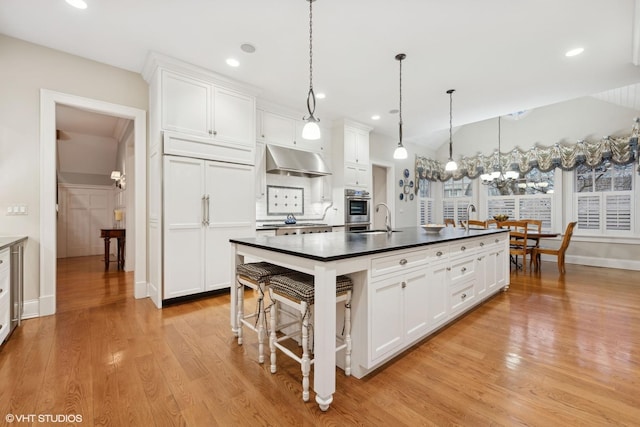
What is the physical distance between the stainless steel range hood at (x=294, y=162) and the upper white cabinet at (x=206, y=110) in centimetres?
56

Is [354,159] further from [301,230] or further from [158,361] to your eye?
[158,361]

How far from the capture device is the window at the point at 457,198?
767 cm

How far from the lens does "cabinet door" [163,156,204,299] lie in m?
3.21

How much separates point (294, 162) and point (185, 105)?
1.77m

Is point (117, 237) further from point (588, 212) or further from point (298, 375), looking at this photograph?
point (588, 212)

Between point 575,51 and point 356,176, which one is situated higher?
point 575,51

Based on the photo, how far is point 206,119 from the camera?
11.5 ft

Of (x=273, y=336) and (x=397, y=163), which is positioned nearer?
(x=273, y=336)

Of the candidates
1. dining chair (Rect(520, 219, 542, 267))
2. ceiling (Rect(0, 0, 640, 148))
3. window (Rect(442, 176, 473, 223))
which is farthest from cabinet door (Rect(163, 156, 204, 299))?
window (Rect(442, 176, 473, 223))

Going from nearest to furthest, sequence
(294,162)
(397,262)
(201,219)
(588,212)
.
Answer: (397,262) → (201,219) → (294,162) → (588,212)

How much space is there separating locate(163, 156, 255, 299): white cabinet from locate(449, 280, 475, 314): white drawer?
105 inches

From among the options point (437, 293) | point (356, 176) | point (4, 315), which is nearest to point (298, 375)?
point (437, 293)

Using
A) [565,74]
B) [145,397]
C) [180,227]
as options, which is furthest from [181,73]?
[565,74]

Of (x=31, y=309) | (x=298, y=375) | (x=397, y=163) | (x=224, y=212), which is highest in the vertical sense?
(x=397, y=163)
